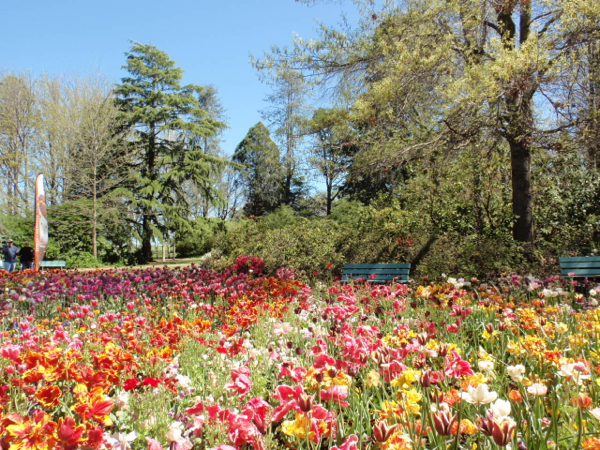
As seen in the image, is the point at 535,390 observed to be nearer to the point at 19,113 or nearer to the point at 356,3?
the point at 356,3

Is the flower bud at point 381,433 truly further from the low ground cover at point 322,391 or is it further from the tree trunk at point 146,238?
the tree trunk at point 146,238

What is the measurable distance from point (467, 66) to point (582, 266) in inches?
134

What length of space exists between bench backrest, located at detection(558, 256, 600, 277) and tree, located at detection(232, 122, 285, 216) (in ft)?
75.6

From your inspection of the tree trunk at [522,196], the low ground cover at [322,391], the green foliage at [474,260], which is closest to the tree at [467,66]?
the tree trunk at [522,196]

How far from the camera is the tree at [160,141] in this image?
2000 cm

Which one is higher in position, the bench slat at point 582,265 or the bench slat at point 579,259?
the bench slat at point 579,259

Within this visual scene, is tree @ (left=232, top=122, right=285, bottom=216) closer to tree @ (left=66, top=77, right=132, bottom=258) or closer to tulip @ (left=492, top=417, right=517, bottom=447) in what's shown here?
tree @ (left=66, top=77, right=132, bottom=258)

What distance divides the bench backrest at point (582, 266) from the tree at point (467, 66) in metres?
2.25

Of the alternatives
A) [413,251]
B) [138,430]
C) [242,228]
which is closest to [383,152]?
[413,251]

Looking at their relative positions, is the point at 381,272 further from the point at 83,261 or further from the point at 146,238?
the point at 146,238

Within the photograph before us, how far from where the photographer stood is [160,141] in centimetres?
2155

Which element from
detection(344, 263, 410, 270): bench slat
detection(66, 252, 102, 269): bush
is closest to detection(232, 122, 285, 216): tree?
detection(66, 252, 102, 269): bush

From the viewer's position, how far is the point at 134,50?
20672mm

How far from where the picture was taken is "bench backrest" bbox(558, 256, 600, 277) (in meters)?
5.69
